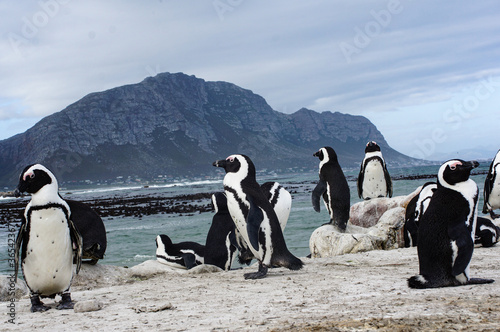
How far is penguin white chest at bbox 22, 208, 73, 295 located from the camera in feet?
16.4

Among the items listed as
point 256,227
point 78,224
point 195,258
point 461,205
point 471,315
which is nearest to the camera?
point 471,315

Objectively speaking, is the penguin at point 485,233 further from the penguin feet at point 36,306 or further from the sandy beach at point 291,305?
the penguin feet at point 36,306

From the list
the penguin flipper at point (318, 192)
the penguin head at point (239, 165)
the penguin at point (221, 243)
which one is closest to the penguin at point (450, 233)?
the penguin head at point (239, 165)

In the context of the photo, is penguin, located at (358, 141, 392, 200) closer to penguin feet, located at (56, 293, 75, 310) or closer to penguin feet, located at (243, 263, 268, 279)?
penguin feet, located at (243, 263, 268, 279)

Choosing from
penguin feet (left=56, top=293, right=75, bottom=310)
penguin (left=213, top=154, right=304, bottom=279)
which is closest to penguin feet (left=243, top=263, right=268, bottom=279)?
penguin (left=213, top=154, right=304, bottom=279)

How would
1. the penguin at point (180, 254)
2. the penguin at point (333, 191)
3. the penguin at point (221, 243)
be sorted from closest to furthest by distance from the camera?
the penguin at point (221, 243) < the penguin at point (180, 254) < the penguin at point (333, 191)

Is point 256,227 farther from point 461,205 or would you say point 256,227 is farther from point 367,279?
point 461,205

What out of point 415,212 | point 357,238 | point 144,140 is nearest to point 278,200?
point 357,238

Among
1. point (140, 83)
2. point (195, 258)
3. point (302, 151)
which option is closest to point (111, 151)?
point (140, 83)

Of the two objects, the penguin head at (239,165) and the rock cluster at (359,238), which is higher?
the penguin head at (239,165)

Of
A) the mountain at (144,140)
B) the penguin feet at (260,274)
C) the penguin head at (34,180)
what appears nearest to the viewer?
the penguin head at (34,180)

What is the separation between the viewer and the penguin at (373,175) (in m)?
12.5

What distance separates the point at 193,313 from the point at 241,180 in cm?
260

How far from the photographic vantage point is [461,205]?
4812mm
